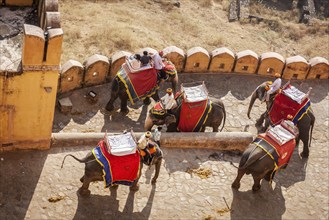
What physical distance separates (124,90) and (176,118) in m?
1.52

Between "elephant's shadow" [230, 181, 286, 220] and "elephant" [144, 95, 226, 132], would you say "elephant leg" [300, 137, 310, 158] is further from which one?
"elephant" [144, 95, 226, 132]

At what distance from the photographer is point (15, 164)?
34.9 feet

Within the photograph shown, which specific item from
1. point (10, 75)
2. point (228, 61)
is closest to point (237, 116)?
point (228, 61)

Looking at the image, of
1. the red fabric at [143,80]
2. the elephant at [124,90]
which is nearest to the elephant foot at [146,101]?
the elephant at [124,90]

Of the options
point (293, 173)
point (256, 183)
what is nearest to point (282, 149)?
point (256, 183)

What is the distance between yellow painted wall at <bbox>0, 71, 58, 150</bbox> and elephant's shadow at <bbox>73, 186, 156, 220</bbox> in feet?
5.08

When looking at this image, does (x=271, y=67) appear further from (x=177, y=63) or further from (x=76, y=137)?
(x=76, y=137)

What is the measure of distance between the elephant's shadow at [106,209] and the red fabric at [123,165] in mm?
665

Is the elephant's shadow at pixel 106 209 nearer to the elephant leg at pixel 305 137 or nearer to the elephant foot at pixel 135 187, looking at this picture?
the elephant foot at pixel 135 187

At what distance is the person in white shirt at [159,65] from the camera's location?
42.6 feet

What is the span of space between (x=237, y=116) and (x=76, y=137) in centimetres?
437

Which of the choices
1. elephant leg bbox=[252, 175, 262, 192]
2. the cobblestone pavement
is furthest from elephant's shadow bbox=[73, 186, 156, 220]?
elephant leg bbox=[252, 175, 262, 192]

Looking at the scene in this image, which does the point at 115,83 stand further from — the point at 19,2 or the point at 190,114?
the point at 19,2

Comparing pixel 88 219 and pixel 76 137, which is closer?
pixel 88 219
